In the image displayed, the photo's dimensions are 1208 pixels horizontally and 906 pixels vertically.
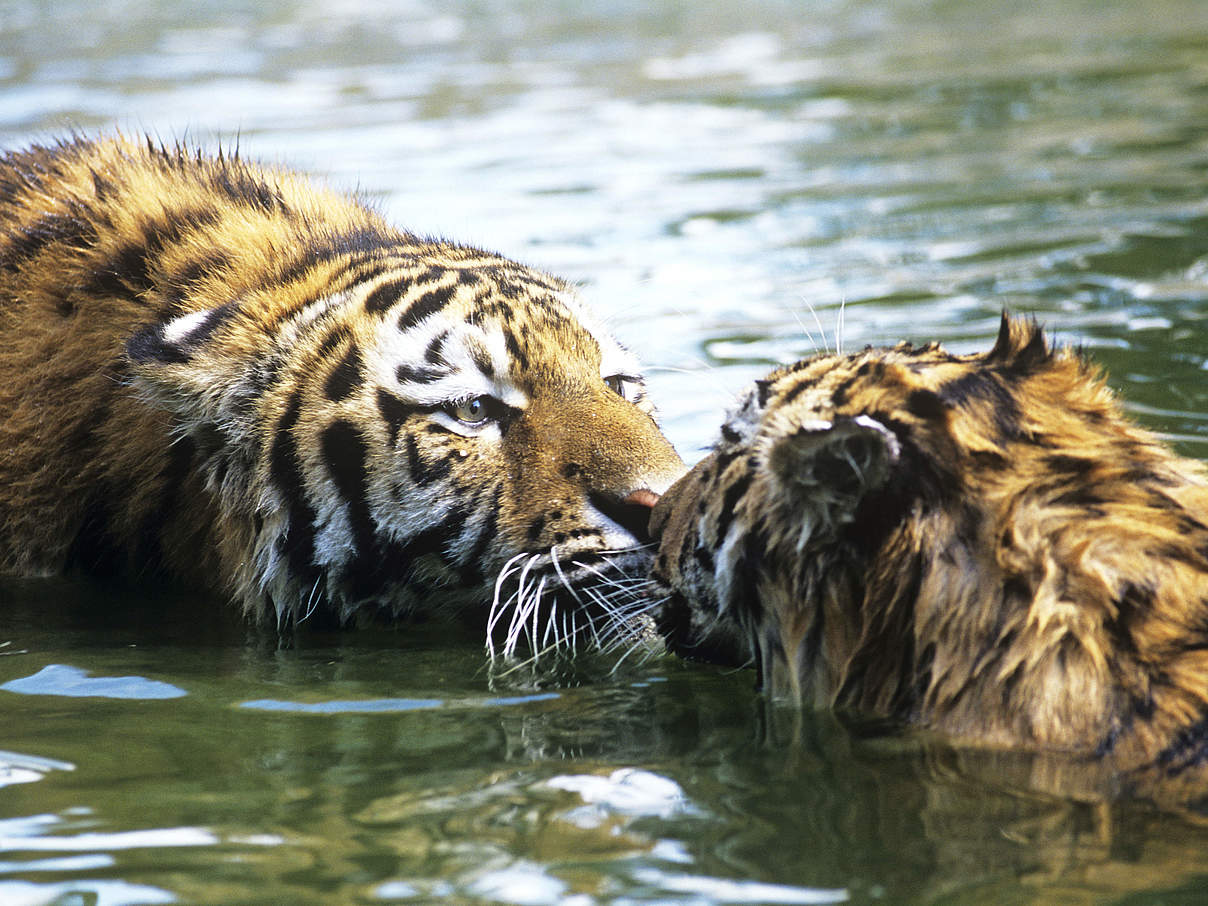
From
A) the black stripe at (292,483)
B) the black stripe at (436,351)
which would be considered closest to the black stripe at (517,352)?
the black stripe at (436,351)

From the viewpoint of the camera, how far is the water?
2732mm

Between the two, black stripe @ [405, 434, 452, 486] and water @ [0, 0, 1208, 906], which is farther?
black stripe @ [405, 434, 452, 486]

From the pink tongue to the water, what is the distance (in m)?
0.41

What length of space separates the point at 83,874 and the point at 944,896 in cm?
138

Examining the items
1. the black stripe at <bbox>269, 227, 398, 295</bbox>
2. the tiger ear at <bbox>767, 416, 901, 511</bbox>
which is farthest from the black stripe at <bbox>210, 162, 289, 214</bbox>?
the tiger ear at <bbox>767, 416, 901, 511</bbox>

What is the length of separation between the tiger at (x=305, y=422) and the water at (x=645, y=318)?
8.2 inches

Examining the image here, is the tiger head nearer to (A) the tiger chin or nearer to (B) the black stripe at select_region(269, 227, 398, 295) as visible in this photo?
(B) the black stripe at select_region(269, 227, 398, 295)

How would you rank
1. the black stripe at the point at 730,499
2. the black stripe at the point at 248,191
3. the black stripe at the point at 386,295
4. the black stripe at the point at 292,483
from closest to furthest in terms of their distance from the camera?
the black stripe at the point at 730,499 < the black stripe at the point at 292,483 < the black stripe at the point at 386,295 < the black stripe at the point at 248,191

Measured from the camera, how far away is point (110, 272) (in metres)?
4.38

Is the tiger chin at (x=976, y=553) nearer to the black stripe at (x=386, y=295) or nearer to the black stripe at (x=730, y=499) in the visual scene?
the black stripe at (x=730, y=499)

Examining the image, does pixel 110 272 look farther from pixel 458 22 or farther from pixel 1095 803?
pixel 458 22

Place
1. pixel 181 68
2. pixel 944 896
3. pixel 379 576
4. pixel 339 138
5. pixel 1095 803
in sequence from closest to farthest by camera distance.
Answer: pixel 944 896 → pixel 1095 803 → pixel 379 576 → pixel 339 138 → pixel 181 68

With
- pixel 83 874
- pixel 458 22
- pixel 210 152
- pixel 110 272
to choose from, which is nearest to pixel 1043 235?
pixel 210 152

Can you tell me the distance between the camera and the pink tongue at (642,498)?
3.82 meters
